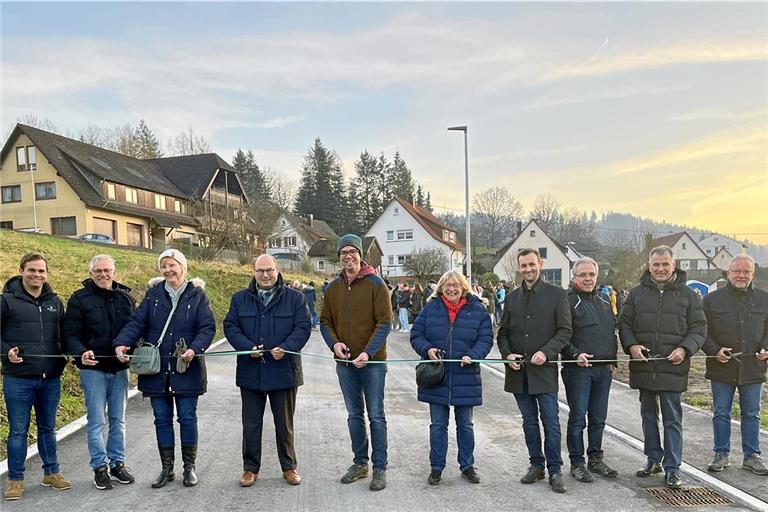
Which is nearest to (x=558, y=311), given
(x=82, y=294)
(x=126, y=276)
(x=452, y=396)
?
(x=452, y=396)

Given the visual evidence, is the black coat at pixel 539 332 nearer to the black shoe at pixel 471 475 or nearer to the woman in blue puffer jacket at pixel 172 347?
the black shoe at pixel 471 475

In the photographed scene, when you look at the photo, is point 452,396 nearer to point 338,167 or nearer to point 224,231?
point 224,231

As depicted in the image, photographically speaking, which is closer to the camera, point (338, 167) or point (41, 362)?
point (41, 362)

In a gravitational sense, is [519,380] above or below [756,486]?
above

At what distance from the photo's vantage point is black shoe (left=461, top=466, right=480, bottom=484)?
18.0ft

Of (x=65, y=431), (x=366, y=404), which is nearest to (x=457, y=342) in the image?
(x=366, y=404)

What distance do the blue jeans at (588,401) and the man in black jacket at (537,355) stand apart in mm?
277

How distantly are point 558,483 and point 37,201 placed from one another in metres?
43.1

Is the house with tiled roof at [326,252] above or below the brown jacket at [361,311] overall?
above

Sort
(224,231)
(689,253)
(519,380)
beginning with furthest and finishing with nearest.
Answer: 1. (689,253)
2. (224,231)
3. (519,380)

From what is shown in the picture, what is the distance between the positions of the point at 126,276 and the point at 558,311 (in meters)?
16.3

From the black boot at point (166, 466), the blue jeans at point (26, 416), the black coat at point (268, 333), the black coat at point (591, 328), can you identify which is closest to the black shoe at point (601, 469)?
the black coat at point (591, 328)

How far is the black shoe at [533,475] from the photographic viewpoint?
545 cm

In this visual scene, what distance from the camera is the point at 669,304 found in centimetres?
559
